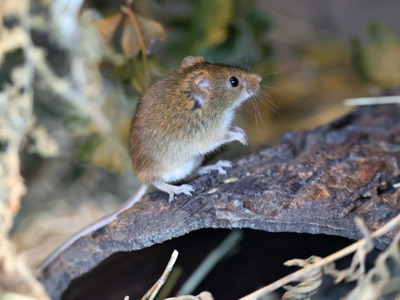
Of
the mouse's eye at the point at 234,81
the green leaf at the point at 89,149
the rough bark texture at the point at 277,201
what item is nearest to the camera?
the rough bark texture at the point at 277,201

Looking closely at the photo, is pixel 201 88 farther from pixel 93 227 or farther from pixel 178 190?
pixel 93 227

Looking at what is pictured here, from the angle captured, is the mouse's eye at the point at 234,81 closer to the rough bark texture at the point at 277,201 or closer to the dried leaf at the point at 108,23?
the rough bark texture at the point at 277,201

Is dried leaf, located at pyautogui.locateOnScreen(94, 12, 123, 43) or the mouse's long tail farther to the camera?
dried leaf, located at pyautogui.locateOnScreen(94, 12, 123, 43)

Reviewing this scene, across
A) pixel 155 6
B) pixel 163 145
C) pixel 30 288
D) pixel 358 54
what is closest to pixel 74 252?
pixel 30 288

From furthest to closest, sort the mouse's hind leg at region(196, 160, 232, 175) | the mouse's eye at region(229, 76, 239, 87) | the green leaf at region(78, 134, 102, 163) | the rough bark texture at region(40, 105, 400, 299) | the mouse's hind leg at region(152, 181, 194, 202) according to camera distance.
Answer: the green leaf at region(78, 134, 102, 163), the mouse's eye at region(229, 76, 239, 87), the mouse's hind leg at region(196, 160, 232, 175), the mouse's hind leg at region(152, 181, 194, 202), the rough bark texture at region(40, 105, 400, 299)

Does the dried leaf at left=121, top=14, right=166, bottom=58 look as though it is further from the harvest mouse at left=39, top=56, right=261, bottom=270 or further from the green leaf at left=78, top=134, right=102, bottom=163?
the green leaf at left=78, top=134, right=102, bottom=163

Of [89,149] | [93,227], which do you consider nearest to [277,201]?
[93,227]

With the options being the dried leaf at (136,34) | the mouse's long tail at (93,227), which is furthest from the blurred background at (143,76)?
the mouse's long tail at (93,227)

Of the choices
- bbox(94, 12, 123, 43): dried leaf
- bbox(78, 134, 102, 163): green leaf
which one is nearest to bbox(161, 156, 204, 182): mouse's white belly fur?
bbox(78, 134, 102, 163): green leaf
